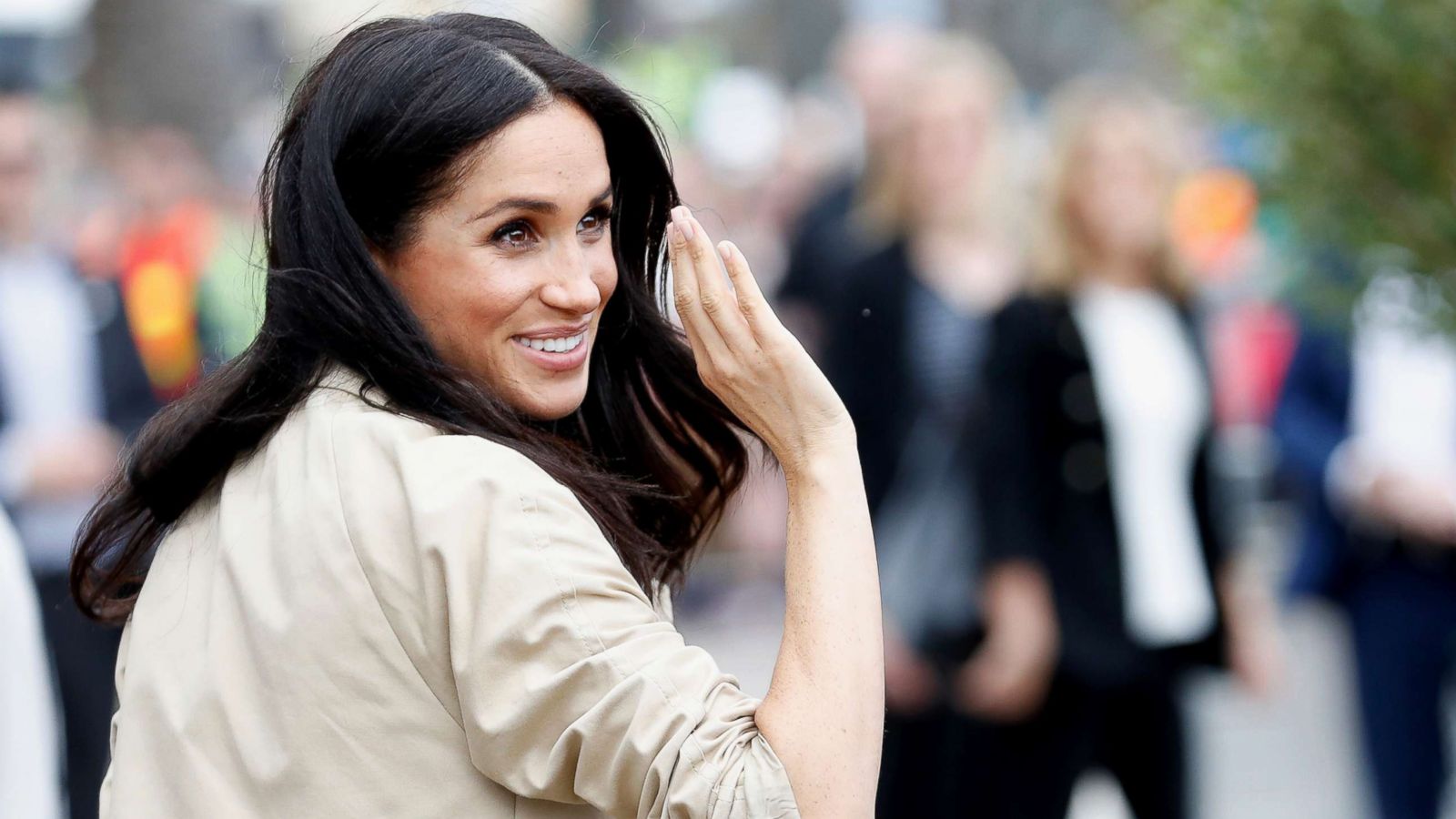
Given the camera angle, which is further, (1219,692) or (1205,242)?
(1205,242)

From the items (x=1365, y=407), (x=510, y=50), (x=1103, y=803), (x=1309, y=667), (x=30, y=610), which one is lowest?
(x=1309, y=667)

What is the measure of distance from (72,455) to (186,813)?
12.3 feet

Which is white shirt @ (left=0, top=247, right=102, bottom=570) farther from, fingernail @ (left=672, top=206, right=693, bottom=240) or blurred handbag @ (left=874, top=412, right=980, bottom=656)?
fingernail @ (left=672, top=206, right=693, bottom=240)

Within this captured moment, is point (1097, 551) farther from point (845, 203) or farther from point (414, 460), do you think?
point (845, 203)

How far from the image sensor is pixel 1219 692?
9.01 m

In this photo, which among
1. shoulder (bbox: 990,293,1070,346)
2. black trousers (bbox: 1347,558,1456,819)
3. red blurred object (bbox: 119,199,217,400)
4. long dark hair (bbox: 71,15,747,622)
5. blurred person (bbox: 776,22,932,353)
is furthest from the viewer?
blurred person (bbox: 776,22,932,353)

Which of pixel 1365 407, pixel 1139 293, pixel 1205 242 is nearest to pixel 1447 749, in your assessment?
pixel 1365 407

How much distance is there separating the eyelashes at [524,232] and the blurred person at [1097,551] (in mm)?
3034

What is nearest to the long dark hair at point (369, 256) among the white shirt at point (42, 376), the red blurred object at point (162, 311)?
the white shirt at point (42, 376)

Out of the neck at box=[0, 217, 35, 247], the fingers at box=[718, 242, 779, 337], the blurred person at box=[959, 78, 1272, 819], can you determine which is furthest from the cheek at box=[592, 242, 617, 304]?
the neck at box=[0, 217, 35, 247]

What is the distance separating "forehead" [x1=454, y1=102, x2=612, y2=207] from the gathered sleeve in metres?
0.36

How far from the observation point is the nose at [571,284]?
2281 mm

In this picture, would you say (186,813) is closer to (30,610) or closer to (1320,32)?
(30,610)

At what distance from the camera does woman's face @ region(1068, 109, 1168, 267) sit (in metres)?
5.41
